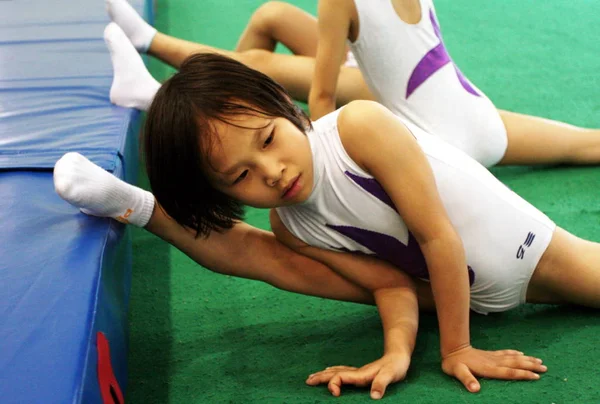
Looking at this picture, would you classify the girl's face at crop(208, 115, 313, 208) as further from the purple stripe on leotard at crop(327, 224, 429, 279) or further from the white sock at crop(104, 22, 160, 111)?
the white sock at crop(104, 22, 160, 111)

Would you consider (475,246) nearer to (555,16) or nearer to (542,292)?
(542,292)

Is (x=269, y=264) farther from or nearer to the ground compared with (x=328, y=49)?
nearer to the ground

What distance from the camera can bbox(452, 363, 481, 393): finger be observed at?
1178 mm

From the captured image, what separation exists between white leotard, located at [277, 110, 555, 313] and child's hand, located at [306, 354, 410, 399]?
0.65 ft

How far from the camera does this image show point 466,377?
1193 millimetres

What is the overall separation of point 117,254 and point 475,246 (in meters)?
0.62

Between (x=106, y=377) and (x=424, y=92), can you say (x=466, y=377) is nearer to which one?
(x=106, y=377)

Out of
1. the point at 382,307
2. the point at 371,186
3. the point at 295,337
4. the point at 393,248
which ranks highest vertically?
the point at 371,186

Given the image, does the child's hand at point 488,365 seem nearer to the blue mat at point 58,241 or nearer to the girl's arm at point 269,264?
the girl's arm at point 269,264

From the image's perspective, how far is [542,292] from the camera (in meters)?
1.39

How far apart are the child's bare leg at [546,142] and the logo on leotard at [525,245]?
60cm

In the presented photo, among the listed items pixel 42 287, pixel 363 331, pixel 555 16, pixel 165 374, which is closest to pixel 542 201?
pixel 363 331

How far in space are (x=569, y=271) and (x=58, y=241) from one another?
88 cm

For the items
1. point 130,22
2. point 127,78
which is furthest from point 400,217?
point 130,22
